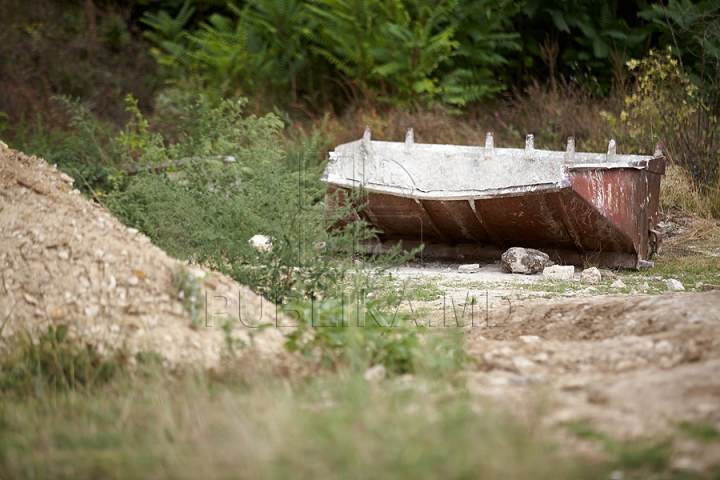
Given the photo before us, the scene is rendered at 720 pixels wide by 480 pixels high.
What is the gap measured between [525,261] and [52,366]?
13.3 ft

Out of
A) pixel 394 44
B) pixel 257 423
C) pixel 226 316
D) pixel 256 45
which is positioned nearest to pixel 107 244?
pixel 226 316

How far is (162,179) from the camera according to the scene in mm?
5289

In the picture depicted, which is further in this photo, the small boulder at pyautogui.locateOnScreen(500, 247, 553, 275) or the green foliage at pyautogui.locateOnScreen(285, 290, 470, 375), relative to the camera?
the small boulder at pyautogui.locateOnScreen(500, 247, 553, 275)

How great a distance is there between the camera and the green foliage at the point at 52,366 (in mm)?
3002

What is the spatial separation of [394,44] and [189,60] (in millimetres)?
4633

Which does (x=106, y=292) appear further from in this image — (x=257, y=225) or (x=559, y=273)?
(x=559, y=273)

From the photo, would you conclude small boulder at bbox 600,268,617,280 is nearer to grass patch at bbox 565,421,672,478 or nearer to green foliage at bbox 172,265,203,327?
green foliage at bbox 172,265,203,327

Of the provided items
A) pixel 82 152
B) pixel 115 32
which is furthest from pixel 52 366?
pixel 115 32

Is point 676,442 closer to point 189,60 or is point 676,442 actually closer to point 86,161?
point 86,161

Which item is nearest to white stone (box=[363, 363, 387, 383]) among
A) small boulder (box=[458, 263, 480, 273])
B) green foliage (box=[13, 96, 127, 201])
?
small boulder (box=[458, 263, 480, 273])

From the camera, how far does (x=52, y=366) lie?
10.3 feet

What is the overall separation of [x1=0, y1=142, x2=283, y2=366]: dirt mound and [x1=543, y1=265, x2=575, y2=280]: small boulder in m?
2.95

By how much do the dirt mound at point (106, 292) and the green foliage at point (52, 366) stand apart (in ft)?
0.21

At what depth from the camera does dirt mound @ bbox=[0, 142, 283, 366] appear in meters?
3.25
